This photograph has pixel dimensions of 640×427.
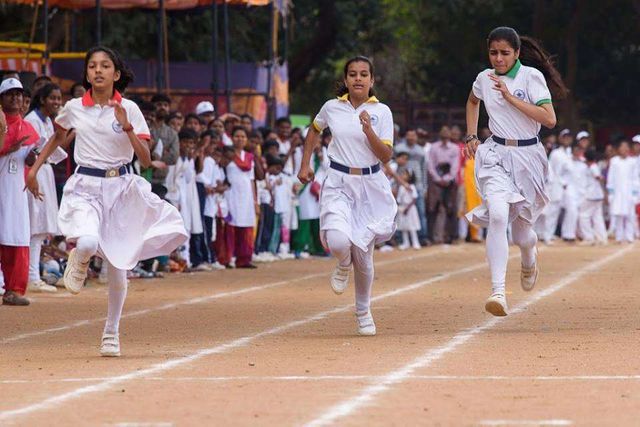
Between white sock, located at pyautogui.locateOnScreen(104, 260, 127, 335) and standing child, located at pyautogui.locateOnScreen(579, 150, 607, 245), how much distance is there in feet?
82.2

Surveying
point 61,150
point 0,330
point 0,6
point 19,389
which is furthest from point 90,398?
point 0,6

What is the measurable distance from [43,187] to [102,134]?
21.9ft

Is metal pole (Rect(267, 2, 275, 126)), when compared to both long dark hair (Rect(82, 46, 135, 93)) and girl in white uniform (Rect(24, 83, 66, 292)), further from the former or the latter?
long dark hair (Rect(82, 46, 135, 93))

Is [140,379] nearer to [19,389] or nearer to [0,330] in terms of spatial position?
[19,389]

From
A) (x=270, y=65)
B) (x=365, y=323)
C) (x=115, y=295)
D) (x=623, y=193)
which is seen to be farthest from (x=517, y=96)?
(x=623, y=193)

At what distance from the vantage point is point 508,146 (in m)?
14.4

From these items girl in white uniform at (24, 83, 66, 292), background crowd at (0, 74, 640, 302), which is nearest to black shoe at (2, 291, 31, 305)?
background crowd at (0, 74, 640, 302)

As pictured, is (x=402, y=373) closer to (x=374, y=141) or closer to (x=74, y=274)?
(x=74, y=274)

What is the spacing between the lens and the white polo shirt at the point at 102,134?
1216cm

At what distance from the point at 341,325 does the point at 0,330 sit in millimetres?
2708

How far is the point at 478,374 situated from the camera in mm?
10547

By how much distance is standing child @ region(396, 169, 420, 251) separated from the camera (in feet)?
108

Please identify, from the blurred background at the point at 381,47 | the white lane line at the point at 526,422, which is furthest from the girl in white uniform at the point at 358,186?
the blurred background at the point at 381,47

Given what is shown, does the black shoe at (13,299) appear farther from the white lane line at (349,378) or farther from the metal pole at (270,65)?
the metal pole at (270,65)
